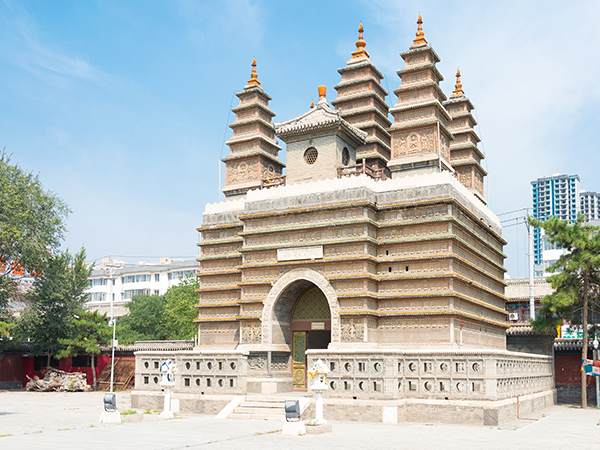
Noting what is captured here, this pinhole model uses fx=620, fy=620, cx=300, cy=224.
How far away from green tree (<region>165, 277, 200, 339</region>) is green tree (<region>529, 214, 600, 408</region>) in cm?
2847

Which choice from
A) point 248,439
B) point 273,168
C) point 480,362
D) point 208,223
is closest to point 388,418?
point 480,362

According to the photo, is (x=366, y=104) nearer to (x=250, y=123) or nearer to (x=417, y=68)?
(x=417, y=68)

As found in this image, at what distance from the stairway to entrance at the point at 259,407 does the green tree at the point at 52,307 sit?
20.0m

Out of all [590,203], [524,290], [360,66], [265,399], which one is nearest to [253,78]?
[360,66]

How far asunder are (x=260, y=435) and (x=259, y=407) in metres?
5.39

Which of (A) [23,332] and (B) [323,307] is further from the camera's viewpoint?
(A) [23,332]

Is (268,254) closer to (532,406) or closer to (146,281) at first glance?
(532,406)

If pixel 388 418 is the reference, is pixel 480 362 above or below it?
above

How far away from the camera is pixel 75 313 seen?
128 feet

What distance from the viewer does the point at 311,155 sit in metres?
28.7

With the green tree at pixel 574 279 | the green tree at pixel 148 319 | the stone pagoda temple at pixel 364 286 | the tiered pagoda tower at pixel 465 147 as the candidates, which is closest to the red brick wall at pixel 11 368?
the stone pagoda temple at pixel 364 286

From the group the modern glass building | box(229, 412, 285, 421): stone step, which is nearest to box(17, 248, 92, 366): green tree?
box(229, 412, 285, 421): stone step

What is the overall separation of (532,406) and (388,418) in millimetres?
7972

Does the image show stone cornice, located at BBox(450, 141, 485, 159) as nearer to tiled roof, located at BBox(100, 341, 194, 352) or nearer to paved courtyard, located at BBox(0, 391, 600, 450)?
paved courtyard, located at BBox(0, 391, 600, 450)
